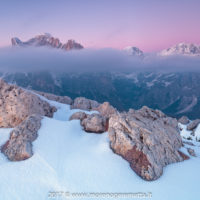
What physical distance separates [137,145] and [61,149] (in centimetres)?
839

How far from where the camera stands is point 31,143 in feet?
66.0

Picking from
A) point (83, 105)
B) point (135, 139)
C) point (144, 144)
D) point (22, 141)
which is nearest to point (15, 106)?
point (22, 141)

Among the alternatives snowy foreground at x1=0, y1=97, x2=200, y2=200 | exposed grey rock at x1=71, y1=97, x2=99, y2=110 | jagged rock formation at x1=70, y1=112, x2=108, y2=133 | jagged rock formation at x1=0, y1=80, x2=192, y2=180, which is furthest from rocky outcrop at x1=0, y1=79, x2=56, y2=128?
exposed grey rock at x1=71, y1=97, x2=99, y2=110

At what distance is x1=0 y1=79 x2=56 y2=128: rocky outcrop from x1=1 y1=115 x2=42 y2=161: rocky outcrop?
6.82m

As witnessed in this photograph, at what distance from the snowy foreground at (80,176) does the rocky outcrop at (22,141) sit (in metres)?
0.68

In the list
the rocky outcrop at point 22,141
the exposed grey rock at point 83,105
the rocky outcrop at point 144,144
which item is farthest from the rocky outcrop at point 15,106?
the rocky outcrop at point 144,144

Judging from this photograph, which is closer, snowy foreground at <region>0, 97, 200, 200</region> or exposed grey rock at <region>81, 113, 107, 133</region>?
snowy foreground at <region>0, 97, 200, 200</region>

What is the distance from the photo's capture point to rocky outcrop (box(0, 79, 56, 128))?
97.0 ft

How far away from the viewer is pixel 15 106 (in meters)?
30.9

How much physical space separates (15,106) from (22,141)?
12.8m

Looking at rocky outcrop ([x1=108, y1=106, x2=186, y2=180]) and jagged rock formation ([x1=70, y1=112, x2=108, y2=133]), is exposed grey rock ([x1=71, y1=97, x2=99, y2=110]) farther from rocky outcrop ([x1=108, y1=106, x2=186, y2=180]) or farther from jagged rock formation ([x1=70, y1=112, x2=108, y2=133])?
rocky outcrop ([x1=108, y1=106, x2=186, y2=180])

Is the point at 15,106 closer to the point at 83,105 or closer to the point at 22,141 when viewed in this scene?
the point at 22,141

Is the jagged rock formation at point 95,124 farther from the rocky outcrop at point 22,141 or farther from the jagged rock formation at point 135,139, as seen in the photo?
the rocky outcrop at point 22,141

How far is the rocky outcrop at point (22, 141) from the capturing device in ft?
61.6
